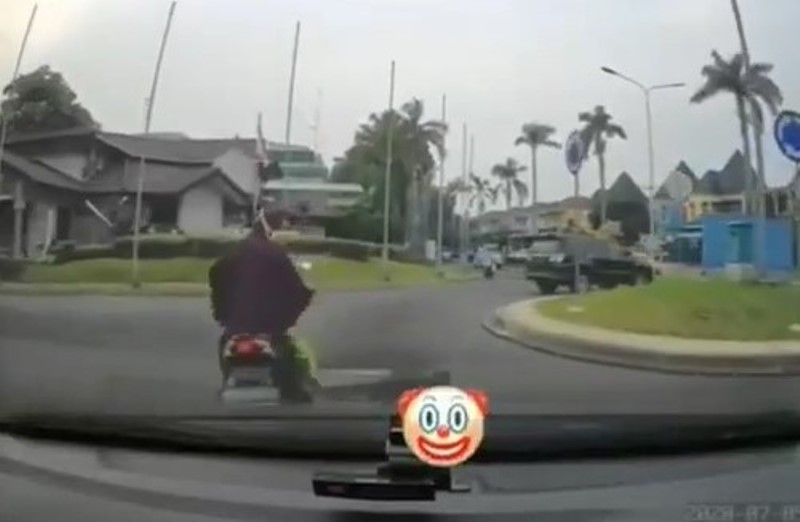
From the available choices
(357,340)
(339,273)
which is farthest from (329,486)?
(339,273)

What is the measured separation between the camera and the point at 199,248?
6.94ft

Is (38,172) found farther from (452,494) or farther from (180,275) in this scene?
(452,494)

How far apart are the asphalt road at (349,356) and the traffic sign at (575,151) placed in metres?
0.28

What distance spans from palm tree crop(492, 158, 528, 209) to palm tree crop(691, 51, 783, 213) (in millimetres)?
396

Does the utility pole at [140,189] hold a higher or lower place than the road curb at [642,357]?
higher

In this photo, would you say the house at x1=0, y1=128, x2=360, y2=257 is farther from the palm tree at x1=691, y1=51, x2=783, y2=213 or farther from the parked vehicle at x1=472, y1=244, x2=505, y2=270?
the palm tree at x1=691, y1=51, x2=783, y2=213

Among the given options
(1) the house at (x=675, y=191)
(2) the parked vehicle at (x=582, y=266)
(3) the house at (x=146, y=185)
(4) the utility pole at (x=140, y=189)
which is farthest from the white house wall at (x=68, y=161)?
(1) the house at (x=675, y=191)

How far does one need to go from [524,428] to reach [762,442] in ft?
1.68

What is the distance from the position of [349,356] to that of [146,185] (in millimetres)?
575

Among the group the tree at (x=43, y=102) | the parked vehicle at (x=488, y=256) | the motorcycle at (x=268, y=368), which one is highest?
the tree at (x=43, y=102)

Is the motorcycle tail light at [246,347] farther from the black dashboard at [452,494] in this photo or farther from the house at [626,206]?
the house at [626,206]

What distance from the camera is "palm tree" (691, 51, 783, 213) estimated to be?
2.10m

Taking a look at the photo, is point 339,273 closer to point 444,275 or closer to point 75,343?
point 444,275

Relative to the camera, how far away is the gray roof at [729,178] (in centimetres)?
215
